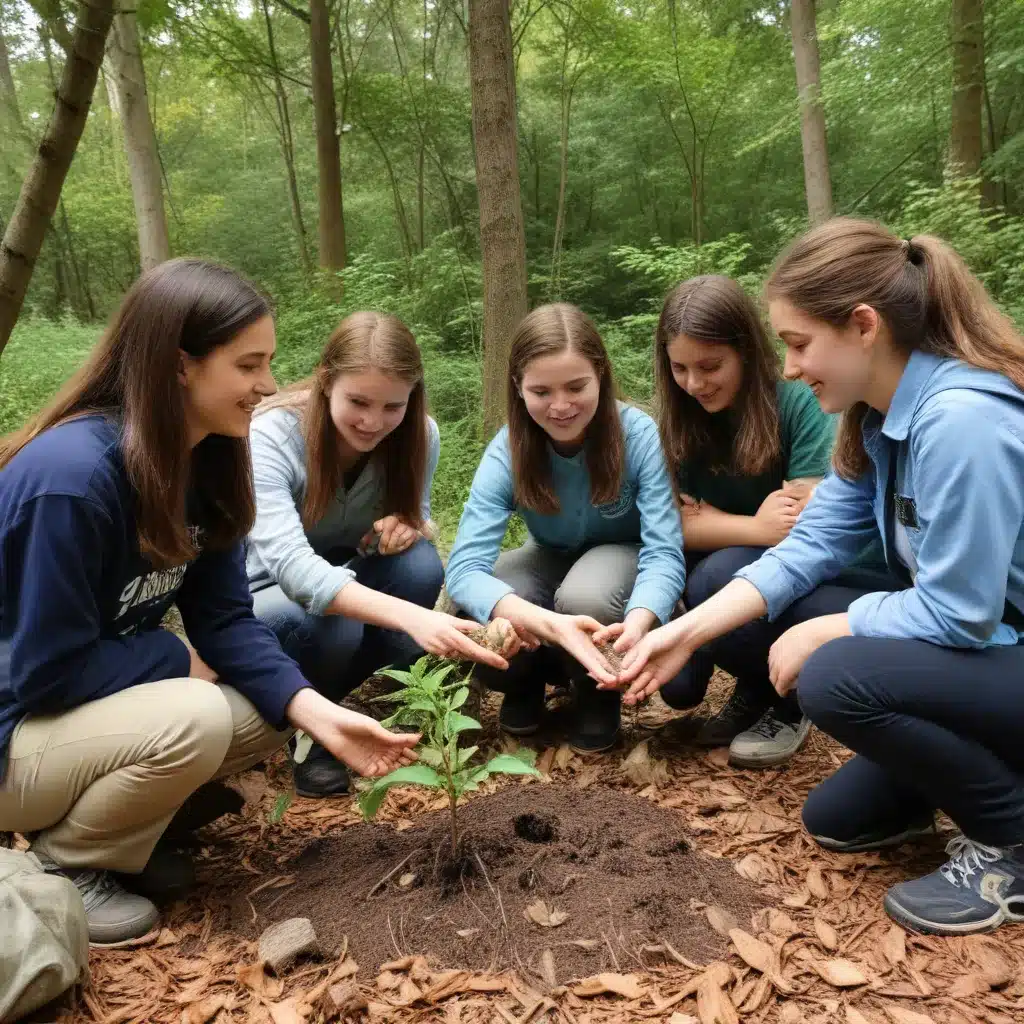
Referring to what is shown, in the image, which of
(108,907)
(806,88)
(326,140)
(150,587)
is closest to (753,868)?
(108,907)

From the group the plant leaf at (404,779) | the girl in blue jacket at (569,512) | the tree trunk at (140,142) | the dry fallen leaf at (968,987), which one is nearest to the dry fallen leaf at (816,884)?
the dry fallen leaf at (968,987)

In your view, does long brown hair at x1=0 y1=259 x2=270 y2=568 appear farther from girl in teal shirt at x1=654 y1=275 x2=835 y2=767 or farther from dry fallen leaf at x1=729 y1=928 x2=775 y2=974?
dry fallen leaf at x1=729 y1=928 x2=775 y2=974

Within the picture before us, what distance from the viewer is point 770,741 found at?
2.54 metres

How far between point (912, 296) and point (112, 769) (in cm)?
206

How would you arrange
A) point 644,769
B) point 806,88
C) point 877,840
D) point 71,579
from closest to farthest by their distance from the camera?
point 71,579, point 877,840, point 644,769, point 806,88

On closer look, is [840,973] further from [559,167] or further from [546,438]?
[559,167]

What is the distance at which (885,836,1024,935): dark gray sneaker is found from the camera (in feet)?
5.53

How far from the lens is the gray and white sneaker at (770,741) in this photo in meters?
2.52

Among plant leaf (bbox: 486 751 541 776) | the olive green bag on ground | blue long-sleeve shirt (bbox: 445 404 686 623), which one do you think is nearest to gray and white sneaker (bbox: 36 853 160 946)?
the olive green bag on ground

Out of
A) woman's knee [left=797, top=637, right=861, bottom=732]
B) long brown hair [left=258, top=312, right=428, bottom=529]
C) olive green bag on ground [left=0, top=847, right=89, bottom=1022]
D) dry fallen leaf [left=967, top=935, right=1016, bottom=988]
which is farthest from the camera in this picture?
long brown hair [left=258, top=312, right=428, bottom=529]

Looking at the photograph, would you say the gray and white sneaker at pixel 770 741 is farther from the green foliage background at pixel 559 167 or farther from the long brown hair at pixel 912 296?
the green foliage background at pixel 559 167

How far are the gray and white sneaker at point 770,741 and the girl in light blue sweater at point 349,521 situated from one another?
0.81 m

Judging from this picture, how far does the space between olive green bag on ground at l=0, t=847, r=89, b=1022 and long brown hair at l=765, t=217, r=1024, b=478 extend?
78.5 inches

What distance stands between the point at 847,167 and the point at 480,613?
12853 millimetres
